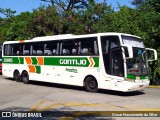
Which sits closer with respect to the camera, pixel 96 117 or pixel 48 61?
pixel 96 117

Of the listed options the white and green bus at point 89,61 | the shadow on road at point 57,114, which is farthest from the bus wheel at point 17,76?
the shadow on road at point 57,114

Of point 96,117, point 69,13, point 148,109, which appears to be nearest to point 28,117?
point 96,117

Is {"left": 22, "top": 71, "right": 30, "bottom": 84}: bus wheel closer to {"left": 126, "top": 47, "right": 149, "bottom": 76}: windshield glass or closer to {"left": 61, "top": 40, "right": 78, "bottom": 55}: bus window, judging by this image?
{"left": 61, "top": 40, "right": 78, "bottom": 55}: bus window

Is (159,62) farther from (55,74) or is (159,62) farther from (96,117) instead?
(96,117)

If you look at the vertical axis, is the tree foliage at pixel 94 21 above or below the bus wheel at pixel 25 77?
above

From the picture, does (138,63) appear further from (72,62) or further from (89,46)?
(72,62)

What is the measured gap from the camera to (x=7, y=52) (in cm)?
2502

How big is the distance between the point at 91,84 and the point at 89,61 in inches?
46.7

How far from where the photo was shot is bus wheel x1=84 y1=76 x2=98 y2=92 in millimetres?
18061

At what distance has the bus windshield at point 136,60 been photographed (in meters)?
16.6

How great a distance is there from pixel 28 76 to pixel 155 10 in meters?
9.80

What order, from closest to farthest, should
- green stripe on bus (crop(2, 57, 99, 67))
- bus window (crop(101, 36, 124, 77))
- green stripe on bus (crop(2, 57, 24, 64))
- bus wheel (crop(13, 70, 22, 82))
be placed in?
bus window (crop(101, 36, 124, 77)) < green stripe on bus (crop(2, 57, 99, 67)) < green stripe on bus (crop(2, 57, 24, 64)) < bus wheel (crop(13, 70, 22, 82))

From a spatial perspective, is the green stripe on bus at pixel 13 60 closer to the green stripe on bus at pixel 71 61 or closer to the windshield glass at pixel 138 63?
the green stripe on bus at pixel 71 61

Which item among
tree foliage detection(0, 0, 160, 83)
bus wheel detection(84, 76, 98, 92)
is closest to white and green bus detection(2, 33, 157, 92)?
bus wheel detection(84, 76, 98, 92)
